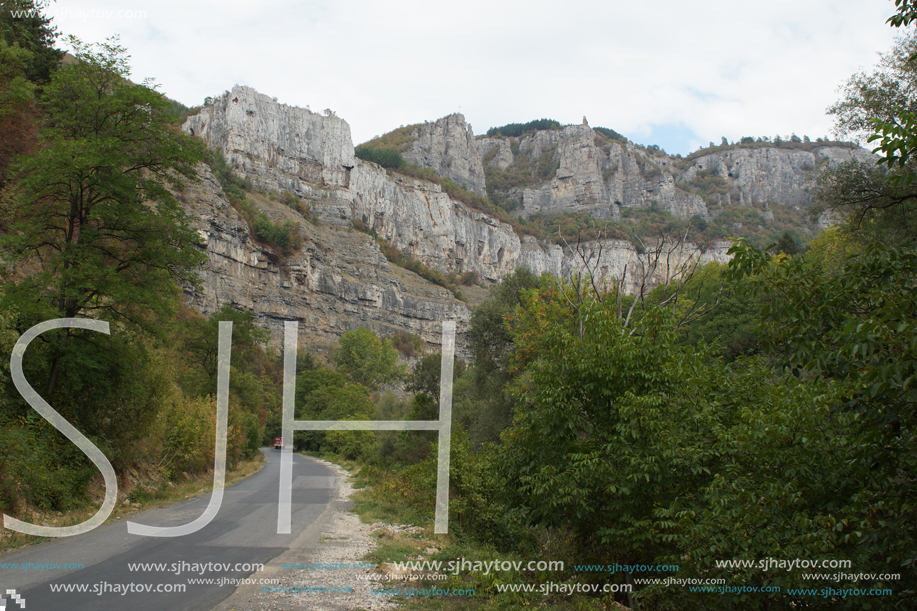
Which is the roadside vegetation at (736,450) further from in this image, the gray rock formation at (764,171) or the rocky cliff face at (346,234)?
the gray rock formation at (764,171)

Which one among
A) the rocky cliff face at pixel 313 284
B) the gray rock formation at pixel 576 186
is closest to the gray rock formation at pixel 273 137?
the rocky cliff face at pixel 313 284

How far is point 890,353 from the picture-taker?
12.4ft

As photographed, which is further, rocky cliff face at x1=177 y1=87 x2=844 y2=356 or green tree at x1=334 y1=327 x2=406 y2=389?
green tree at x1=334 y1=327 x2=406 y2=389

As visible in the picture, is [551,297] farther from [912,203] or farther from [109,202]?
[109,202]

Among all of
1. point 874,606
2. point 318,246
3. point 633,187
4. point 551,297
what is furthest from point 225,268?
point 633,187

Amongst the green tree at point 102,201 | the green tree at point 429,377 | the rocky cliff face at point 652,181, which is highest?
the rocky cliff face at point 652,181

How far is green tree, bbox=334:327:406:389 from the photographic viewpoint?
78688mm

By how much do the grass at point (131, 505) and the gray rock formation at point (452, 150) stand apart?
143991mm

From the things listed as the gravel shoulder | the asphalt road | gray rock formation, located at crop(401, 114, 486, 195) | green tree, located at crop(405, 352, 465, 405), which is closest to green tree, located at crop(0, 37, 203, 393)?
the asphalt road

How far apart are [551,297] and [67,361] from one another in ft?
53.2

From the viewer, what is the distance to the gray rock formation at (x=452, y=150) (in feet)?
531

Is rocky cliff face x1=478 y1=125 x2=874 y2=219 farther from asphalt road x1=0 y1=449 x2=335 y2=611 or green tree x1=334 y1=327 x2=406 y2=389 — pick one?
asphalt road x1=0 y1=449 x2=335 y2=611

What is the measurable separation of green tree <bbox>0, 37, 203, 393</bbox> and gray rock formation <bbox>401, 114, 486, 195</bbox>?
148 metres

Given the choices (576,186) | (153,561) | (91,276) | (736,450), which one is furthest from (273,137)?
(736,450)
